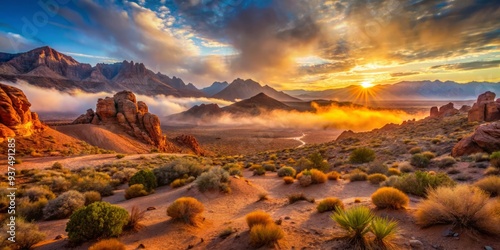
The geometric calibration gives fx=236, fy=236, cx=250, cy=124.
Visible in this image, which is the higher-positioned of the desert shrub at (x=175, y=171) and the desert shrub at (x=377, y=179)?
the desert shrub at (x=377, y=179)

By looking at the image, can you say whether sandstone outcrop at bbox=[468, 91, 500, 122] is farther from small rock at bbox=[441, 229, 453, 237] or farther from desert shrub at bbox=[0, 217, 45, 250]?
desert shrub at bbox=[0, 217, 45, 250]

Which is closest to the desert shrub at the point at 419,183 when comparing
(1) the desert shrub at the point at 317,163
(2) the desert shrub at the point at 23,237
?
(1) the desert shrub at the point at 317,163

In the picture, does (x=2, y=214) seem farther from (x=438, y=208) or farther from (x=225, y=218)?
(x=438, y=208)

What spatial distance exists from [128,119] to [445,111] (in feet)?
231

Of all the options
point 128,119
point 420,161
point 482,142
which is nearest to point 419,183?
point 420,161

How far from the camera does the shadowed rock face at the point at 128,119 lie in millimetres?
47625

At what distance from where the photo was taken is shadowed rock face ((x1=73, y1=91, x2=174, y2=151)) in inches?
1875

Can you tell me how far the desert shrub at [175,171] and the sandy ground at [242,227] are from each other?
337 cm

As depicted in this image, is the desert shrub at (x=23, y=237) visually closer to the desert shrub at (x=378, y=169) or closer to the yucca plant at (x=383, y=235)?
the yucca plant at (x=383, y=235)

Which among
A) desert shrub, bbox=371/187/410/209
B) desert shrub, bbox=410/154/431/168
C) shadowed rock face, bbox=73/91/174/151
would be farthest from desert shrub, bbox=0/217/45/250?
shadowed rock face, bbox=73/91/174/151

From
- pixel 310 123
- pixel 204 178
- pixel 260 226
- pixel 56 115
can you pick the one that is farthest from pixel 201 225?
pixel 56 115

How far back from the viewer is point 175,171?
17016 mm

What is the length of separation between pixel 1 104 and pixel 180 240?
117ft

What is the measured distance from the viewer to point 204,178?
12.7 metres
